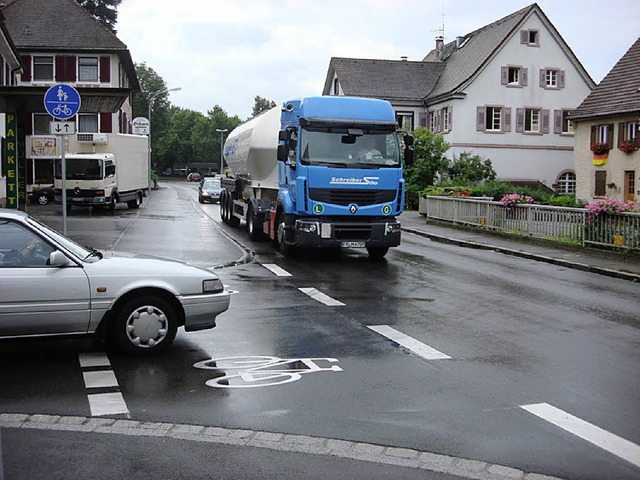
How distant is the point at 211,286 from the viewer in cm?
824

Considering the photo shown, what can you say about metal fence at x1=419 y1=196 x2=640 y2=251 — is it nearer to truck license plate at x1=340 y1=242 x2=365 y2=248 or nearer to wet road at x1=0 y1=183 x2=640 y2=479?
wet road at x1=0 y1=183 x2=640 y2=479

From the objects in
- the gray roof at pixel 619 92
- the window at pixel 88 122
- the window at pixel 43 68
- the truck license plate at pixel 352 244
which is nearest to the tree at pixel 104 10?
the window at pixel 43 68

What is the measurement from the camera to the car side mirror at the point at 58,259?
7484mm

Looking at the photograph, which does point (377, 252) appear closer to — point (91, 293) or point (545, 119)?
point (91, 293)

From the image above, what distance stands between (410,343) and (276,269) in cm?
733

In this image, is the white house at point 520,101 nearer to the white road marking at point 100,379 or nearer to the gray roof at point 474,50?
the gray roof at point 474,50

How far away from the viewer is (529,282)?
14.7 meters

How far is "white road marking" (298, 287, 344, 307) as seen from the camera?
1151 cm

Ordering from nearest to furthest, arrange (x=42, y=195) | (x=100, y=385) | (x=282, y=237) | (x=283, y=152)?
(x=100, y=385)
(x=283, y=152)
(x=282, y=237)
(x=42, y=195)

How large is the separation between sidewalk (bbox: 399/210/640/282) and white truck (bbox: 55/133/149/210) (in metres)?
13.6

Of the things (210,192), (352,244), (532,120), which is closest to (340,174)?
(352,244)

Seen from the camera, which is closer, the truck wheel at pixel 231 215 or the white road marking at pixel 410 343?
the white road marking at pixel 410 343

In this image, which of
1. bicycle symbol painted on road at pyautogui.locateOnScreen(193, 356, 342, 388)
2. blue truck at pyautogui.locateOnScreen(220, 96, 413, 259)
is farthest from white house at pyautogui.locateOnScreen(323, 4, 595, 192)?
bicycle symbol painted on road at pyautogui.locateOnScreen(193, 356, 342, 388)

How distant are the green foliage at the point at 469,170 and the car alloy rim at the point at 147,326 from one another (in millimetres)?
41335
